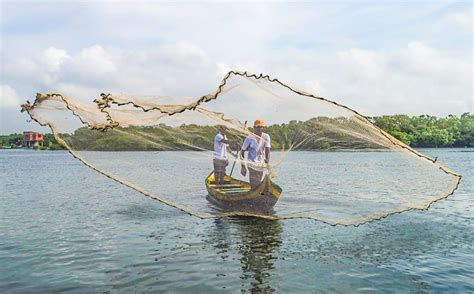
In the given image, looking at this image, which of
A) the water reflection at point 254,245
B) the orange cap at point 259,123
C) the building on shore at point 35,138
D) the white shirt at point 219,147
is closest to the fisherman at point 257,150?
the orange cap at point 259,123

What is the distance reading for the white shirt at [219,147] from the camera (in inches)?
490

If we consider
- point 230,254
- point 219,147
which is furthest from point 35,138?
point 230,254

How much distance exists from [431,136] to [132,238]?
2154 inches

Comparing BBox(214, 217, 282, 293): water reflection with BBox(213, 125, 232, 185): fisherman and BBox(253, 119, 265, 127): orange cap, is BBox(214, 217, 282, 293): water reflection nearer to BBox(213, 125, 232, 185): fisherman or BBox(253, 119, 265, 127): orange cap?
BBox(213, 125, 232, 185): fisherman

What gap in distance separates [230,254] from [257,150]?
2826 millimetres

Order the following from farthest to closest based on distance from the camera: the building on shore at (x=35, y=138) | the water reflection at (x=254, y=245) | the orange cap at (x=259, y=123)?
the building on shore at (x=35, y=138) < the orange cap at (x=259, y=123) < the water reflection at (x=254, y=245)

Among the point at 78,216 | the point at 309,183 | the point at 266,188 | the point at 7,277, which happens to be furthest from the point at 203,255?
the point at 309,183

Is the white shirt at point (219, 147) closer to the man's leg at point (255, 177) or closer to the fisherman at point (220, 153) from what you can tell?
the fisherman at point (220, 153)

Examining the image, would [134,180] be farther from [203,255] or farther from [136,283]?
[136,283]

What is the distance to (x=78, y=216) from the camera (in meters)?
16.4

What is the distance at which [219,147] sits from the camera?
43.0ft

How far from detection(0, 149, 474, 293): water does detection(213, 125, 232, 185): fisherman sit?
1748 mm

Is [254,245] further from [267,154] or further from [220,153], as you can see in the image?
[220,153]

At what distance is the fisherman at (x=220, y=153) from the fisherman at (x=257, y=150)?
2.23 ft
